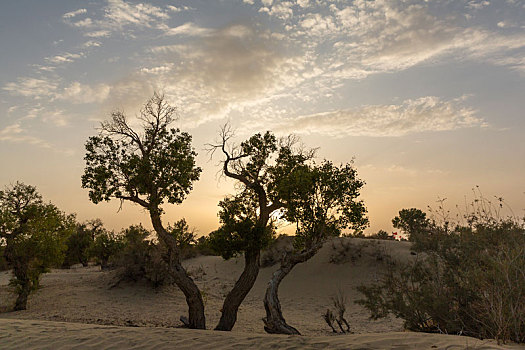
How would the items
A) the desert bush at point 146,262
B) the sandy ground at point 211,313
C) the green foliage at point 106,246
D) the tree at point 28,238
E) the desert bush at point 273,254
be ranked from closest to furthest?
the sandy ground at point 211,313 < the tree at point 28,238 < the desert bush at point 146,262 < the desert bush at point 273,254 < the green foliage at point 106,246

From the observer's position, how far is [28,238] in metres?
20.2

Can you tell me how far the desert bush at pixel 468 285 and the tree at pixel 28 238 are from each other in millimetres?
16450

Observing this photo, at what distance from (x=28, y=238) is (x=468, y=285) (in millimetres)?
20271

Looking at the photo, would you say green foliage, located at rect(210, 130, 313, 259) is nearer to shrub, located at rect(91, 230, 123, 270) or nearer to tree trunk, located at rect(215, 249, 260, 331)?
tree trunk, located at rect(215, 249, 260, 331)

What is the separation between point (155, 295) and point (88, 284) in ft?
19.7

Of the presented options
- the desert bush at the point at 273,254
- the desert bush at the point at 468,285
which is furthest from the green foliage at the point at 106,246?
the desert bush at the point at 468,285

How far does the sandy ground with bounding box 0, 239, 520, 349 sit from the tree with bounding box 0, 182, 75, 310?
1513mm

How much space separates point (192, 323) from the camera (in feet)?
48.9

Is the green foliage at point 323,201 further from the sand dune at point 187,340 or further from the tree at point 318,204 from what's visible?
the sand dune at point 187,340

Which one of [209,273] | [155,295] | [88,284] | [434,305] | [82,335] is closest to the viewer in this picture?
[434,305]

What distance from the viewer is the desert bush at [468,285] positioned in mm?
7129

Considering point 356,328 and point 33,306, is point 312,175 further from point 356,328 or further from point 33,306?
point 33,306

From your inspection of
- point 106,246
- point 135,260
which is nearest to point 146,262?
point 135,260

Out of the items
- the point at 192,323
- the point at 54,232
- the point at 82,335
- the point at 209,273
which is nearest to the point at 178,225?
the point at 209,273
